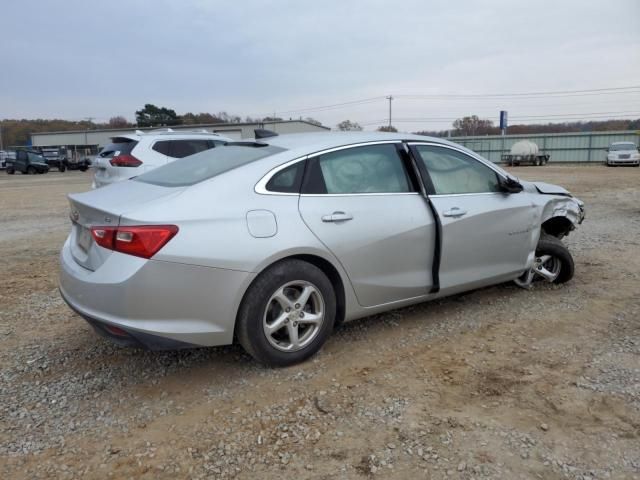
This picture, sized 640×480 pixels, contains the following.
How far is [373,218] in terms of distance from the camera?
3.56 meters

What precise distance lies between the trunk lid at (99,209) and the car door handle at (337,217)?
952 mm

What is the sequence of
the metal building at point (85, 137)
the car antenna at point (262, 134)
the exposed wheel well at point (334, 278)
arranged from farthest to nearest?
the metal building at point (85, 137) < the car antenna at point (262, 134) < the exposed wheel well at point (334, 278)

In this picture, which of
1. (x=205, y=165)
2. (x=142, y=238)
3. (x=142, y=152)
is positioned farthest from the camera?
(x=142, y=152)

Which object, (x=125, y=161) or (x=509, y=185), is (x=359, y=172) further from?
(x=125, y=161)

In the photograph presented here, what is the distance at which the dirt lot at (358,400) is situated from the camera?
95.4 inches

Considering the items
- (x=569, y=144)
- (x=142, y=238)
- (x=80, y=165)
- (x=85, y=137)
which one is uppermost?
(x=85, y=137)

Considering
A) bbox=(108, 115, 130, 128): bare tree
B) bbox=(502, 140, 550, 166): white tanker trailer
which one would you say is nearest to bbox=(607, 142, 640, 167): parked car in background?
bbox=(502, 140, 550, 166): white tanker trailer

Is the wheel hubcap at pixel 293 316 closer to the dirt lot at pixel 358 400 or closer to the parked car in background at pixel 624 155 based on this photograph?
the dirt lot at pixel 358 400

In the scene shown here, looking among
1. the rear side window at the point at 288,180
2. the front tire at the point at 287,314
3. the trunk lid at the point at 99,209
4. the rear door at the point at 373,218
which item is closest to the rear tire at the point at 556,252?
the rear door at the point at 373,218

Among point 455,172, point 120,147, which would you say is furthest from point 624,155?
point 455,172

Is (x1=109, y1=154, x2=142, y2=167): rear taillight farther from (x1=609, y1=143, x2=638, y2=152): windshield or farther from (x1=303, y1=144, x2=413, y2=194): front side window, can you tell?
(x1=609, y1=143, x2=638, y2=152): windshield

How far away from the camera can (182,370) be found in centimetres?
338

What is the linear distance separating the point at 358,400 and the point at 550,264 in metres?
3.03

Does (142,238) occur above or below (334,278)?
above
